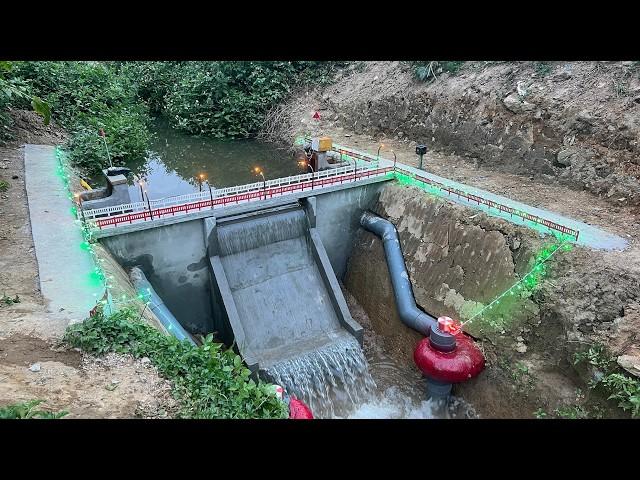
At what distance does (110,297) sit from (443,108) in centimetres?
1796

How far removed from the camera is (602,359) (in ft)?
36.6

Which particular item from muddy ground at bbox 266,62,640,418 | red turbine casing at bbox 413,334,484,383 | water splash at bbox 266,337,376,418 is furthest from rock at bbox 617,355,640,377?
water splash at bbox 266,337,376,418

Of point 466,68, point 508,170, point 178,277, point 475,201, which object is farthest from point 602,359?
point 466,68

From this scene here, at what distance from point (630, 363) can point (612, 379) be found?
550 millimetres

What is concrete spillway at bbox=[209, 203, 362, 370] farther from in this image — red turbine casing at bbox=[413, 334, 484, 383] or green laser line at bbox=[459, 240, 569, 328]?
green laser line at bbox=[459, 240, 569, 328]

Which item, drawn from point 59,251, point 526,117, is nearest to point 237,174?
point 59,251

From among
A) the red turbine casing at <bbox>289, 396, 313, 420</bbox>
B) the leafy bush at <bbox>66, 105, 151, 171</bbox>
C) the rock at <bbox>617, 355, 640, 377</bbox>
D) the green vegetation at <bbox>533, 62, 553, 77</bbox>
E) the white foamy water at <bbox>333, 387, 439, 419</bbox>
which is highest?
the green vegetation at <bbox>533, 62, 553, 77</bbox>

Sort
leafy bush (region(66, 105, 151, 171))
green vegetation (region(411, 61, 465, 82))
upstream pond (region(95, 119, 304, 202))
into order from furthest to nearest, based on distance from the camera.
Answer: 1. upstream pond (region(95, 119, 304, 202))
2. green vegetation (region(411, 61, 465, 82))
3. leafy bush (region(66, 105, 151, 171))

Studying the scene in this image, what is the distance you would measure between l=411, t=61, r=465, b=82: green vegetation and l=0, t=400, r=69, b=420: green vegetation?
22483mm

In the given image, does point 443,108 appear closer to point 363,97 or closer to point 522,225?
point 363,97

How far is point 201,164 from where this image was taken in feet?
87.0

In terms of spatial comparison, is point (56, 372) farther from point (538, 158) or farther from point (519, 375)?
point (538, 158)

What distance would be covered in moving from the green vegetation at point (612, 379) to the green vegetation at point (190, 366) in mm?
7572

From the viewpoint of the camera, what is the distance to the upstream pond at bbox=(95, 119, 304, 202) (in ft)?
77.6
